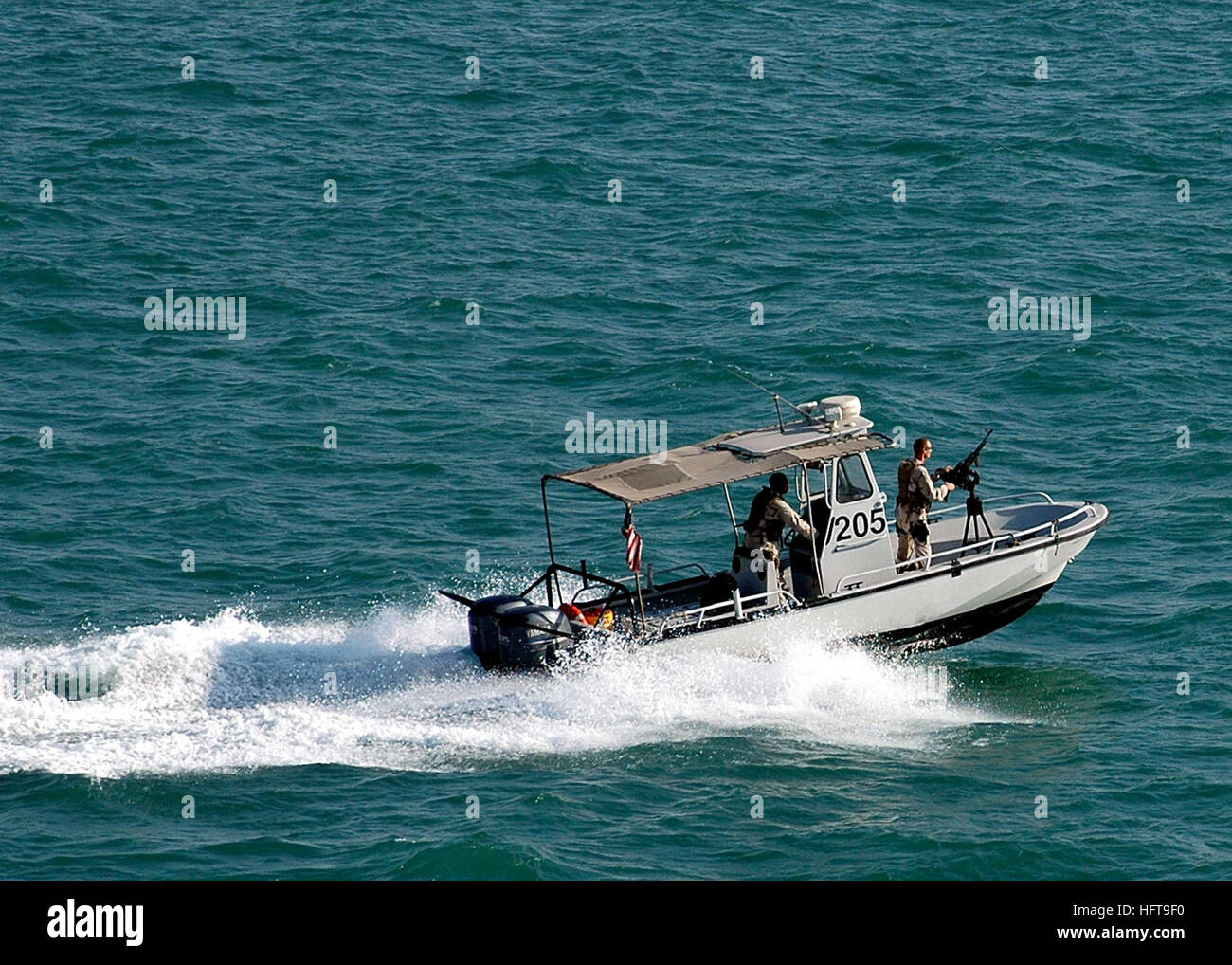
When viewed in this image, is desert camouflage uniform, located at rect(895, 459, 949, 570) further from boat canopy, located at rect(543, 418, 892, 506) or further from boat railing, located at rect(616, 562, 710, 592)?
boat railing, located at rect(616, 562, 710, 592)

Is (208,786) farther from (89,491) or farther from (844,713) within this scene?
(89,491)

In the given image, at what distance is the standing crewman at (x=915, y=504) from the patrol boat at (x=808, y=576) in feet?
0.55

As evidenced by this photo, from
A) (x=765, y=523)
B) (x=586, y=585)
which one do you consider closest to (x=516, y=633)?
(x=586, y=585)

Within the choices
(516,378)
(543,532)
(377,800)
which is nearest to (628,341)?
(516,378)

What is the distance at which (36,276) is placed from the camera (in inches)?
1544

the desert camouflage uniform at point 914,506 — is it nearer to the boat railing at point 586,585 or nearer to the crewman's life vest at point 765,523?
the crewman's life vest at point 765,523

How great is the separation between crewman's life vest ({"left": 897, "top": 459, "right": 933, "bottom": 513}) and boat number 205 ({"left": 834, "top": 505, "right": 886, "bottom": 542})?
0.37 metres

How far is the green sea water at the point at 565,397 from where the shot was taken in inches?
837

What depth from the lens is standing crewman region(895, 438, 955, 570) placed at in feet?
82.2

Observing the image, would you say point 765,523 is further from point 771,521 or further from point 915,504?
point 915,504

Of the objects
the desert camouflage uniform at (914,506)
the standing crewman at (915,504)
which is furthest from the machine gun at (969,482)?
the desert camouflage uniform at (914,506)

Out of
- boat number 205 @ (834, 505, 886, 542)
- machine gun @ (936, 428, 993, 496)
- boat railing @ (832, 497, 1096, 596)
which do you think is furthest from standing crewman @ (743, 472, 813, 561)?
machine gun @ (936, 428, 993, 496)

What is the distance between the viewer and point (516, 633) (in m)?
23.5

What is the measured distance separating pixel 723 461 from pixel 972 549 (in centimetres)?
396
